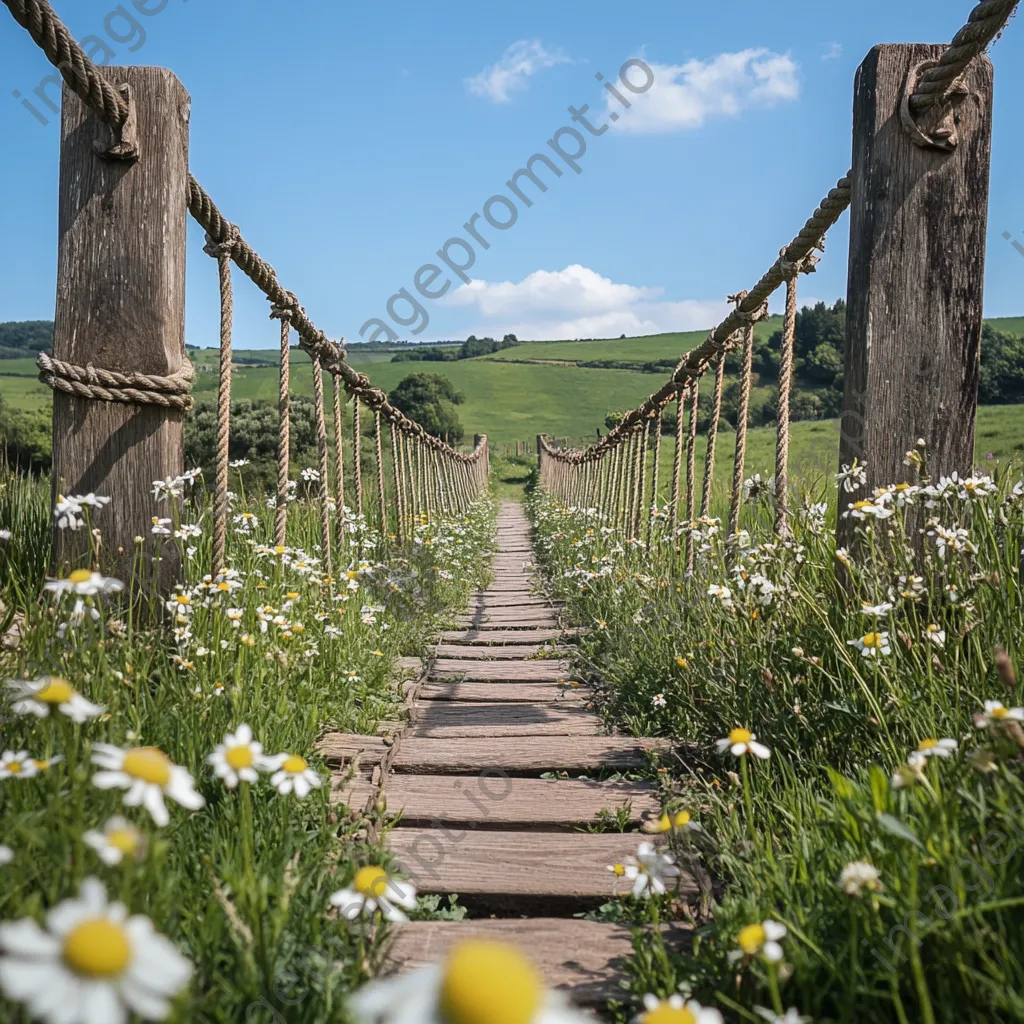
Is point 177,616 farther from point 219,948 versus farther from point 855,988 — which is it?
point 855,988

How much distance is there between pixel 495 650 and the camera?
5.04m

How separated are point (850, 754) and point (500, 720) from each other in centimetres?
161

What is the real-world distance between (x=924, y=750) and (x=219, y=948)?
1.16 m

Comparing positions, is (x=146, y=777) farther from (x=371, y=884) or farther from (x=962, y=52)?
(x=962, y=52)

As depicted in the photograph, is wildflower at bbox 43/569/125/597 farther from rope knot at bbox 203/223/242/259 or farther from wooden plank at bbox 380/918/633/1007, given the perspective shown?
rope knot at bbox 203/223/242/259

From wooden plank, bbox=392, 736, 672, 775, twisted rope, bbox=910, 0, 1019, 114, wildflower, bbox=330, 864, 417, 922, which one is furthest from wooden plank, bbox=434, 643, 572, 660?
wildflower, bbox=330, 864, 417, 922

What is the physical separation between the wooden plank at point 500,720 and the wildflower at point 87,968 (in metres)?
2.55

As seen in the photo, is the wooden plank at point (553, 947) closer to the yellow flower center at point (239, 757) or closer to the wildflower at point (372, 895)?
the wildflower at point (372, 895)

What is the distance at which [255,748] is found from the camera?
48.9 inches

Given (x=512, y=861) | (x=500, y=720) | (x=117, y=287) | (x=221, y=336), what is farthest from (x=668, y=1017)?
(x=221, y=336)

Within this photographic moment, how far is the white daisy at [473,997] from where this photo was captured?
0.66 metres

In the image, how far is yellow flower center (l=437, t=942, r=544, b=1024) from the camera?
66 centimetres

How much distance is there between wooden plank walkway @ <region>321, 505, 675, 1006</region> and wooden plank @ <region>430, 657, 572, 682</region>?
0.02 m

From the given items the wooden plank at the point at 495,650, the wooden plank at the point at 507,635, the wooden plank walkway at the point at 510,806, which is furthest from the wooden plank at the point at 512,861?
the wooden plank at the point at 507,635
